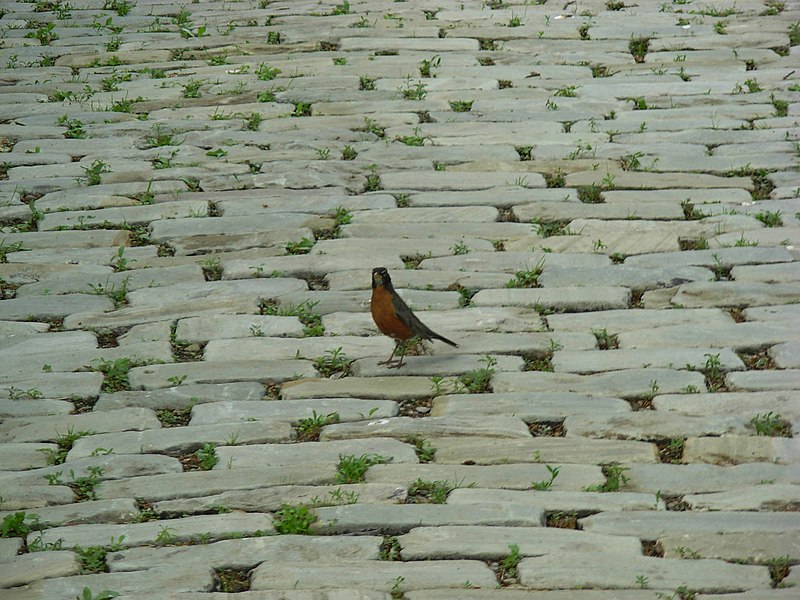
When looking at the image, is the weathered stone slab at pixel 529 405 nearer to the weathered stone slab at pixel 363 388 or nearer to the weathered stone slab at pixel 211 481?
the weathered stone slab at pixel 363 388

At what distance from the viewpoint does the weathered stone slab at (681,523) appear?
3998mm

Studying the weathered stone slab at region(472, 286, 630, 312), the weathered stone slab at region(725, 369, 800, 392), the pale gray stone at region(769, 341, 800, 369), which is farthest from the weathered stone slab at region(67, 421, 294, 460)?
the pale gray stone at region(769, 341, 800, 369)

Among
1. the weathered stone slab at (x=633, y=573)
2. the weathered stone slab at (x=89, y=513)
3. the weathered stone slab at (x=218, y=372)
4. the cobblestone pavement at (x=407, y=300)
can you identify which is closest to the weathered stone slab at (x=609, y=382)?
the cobblestone pavement at (x=407, y=300)

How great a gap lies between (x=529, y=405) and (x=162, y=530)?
151 centimetres

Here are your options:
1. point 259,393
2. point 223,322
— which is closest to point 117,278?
point 223,322

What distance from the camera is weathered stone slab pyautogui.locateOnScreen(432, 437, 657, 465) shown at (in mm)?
4449

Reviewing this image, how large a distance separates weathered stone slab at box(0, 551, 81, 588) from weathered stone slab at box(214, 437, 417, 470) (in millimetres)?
692

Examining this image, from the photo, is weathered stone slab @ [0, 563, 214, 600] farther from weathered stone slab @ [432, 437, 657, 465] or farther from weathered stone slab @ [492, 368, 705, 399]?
weathered stone slab @ [492, 368, 705, 399]

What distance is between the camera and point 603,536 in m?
3.99

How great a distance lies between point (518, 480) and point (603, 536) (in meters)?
0.42

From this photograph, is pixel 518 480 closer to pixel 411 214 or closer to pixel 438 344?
pixel 438 344

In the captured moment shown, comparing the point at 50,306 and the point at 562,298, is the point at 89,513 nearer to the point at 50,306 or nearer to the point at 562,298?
the point at 50,306

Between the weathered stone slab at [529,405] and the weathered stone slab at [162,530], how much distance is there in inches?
39.1

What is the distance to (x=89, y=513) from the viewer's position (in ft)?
13.6
